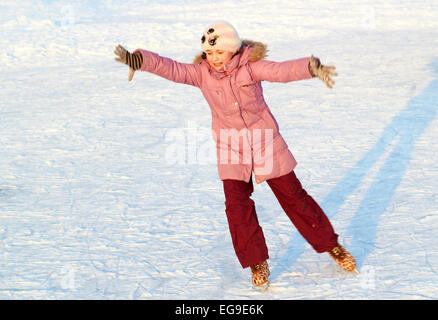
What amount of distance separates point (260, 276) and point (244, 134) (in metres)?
0.72

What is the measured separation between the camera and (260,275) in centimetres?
325

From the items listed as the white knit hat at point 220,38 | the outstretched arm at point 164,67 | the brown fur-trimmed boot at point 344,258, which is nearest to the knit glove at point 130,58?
the outstretched arm at point 164,67

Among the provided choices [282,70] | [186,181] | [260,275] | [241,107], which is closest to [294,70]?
[282,70]

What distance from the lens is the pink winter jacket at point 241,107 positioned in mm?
3109

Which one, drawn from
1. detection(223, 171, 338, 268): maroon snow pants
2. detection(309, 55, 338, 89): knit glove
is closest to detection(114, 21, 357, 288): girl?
detection(223, 171, 338, 268): maroon snow pants

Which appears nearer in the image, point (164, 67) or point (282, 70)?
point (282, 70)

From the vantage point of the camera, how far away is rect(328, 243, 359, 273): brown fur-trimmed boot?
11.0 feet

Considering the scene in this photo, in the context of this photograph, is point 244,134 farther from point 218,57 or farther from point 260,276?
point 260,276

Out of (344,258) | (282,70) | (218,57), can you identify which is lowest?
(344,258)

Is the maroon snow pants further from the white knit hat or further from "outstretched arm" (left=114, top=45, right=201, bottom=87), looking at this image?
the white knit hat

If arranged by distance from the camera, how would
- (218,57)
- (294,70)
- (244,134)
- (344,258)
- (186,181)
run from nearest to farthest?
(294,70), (218,57), (244,134), (344,258), (186,181)

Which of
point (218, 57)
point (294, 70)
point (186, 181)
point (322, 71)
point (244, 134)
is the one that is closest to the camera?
point (322, 71)
